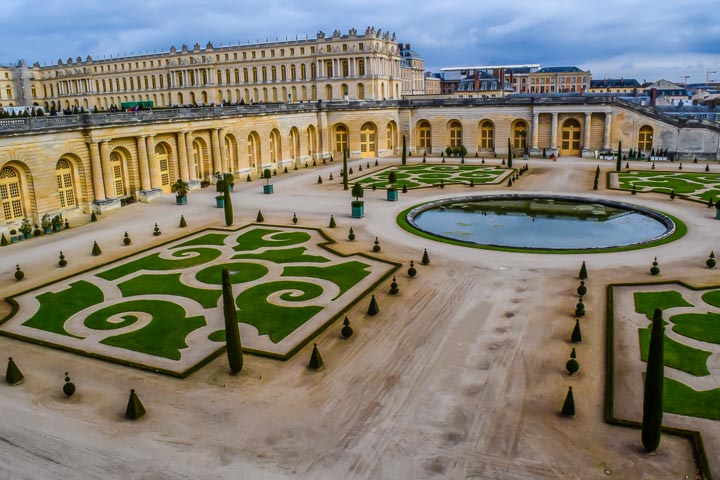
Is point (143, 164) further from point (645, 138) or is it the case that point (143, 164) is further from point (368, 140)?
point (645, 138)

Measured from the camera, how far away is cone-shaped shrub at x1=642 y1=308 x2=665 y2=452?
13883 mm

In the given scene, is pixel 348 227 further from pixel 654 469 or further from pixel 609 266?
pixel 654 469

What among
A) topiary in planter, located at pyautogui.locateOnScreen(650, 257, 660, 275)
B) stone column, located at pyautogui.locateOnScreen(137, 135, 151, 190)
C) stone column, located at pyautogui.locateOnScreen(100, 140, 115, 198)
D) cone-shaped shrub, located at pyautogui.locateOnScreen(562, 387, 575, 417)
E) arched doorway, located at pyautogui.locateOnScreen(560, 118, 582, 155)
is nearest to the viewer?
cone-shaped shrub, located at pyautogui.locateOnScreen(562, 387, 575, 417)

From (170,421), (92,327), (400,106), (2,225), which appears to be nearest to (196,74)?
(400,106)

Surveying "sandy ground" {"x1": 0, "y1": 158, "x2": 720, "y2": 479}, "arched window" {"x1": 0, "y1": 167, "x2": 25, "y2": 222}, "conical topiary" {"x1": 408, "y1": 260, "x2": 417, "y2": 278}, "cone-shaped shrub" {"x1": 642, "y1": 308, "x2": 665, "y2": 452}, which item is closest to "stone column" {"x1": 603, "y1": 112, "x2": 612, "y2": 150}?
"sandy ground" {"x1": 0, "y1": 158, "x2": 720, "y2": 479}

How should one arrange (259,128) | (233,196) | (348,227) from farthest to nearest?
1. (259,128)
2. (233,196)
3. (348,227)

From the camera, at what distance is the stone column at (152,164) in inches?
1978

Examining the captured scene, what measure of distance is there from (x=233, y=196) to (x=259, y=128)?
16097mm

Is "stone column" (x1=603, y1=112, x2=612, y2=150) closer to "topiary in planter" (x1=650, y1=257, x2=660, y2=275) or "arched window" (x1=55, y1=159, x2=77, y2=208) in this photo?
"topiary in planter" (x1=650, y1=257, x2=660, y2=275)

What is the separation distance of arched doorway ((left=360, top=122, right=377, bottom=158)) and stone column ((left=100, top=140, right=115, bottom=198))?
3762 cm

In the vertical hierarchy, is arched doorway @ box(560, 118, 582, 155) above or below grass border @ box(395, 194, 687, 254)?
above

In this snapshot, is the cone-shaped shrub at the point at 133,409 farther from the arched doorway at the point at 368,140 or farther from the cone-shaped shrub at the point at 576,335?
the arched doorway at the point at 368,140

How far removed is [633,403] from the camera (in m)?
16.9

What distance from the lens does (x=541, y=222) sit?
40.3 meters
